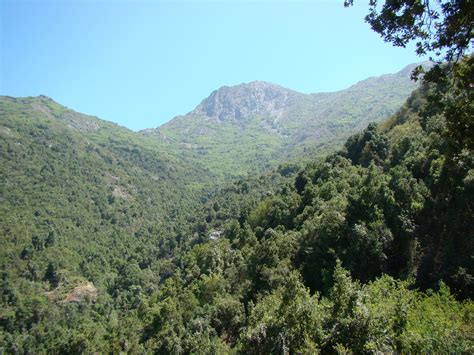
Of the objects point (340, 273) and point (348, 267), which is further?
point (348, 267)

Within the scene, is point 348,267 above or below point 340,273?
below

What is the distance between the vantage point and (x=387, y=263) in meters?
59.4

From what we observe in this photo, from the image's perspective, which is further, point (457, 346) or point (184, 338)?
point (184, 338)

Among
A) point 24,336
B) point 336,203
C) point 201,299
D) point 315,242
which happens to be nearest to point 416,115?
point 336,203

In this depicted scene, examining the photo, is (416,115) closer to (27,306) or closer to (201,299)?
(201,299)

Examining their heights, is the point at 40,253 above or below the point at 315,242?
below

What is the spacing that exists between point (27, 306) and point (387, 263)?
14796 cm

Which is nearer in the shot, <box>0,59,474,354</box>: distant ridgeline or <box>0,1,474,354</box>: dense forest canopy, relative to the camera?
<box>0,1,474,354</box>: dense forest canopy

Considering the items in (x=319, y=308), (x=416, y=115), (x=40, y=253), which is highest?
Result: (x=416, y=115)

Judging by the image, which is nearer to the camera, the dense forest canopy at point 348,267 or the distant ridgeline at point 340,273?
the dense forest canopy at point 348,267

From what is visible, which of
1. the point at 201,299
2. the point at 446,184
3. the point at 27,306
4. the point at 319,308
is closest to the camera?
the point at 319,308

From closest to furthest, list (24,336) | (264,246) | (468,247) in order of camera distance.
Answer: (468,247)
(264,246)
(24,336)

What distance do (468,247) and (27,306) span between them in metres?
160

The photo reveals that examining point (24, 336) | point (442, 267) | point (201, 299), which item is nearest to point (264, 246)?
point (201, 299)
